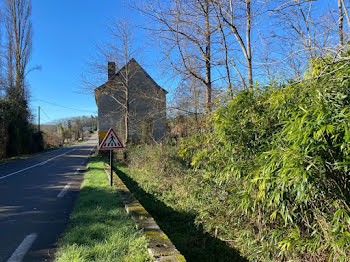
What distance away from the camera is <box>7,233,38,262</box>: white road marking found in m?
3.51

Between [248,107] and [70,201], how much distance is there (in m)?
5.54

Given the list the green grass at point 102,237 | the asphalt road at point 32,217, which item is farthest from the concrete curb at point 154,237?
the asphalt road at point 32,217

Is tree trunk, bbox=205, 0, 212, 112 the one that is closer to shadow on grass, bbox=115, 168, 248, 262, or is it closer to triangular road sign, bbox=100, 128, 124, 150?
shadow on grass, bbox=115, 168, 248, 262

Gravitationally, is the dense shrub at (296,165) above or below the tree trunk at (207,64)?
below

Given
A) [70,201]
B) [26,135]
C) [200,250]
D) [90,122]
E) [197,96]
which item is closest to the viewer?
[200,250]

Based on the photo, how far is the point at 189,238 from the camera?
190 inches

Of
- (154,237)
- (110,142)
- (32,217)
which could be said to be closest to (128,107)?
(110,142)

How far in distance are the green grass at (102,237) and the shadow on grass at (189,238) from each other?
0.98 meters

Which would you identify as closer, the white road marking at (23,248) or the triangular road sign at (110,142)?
the white road marking at (23,248)

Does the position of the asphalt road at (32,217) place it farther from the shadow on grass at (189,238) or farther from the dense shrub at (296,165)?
the dense shrub at (296,165)

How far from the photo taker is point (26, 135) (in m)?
27.4

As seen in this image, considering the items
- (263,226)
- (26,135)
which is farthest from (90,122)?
(263,226)

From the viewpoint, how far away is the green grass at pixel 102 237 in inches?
129

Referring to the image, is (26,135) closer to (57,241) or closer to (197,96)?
(197,96)
